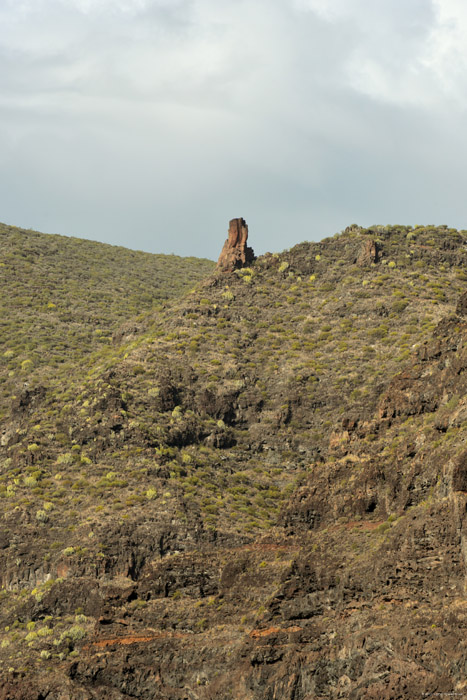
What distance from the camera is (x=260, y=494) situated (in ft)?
281

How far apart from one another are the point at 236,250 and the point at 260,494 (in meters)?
41.7

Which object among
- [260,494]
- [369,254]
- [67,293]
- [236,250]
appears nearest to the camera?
[260,494]

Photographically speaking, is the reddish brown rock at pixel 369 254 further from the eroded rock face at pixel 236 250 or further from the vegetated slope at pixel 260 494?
the eroded rock face at pixel 236 250

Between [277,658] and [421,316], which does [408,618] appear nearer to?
[277,658]

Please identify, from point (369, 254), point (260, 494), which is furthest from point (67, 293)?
point (260, 494)

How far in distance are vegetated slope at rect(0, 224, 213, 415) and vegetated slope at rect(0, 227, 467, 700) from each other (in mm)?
11015

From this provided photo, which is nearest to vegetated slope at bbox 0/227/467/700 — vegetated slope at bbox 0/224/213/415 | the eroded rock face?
the eroded rock face

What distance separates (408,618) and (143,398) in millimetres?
50976

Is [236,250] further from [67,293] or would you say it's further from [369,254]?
[67,293]

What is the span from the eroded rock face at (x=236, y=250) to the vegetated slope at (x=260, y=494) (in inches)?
88.6

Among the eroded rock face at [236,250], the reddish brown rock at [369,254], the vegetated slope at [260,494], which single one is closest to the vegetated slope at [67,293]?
the vegetated slope at [260,494]

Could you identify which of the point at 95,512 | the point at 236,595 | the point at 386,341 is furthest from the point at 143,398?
the point at 236,595

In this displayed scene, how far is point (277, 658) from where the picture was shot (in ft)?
163

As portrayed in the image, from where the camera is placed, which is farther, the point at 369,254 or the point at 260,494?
the point at 369,254
